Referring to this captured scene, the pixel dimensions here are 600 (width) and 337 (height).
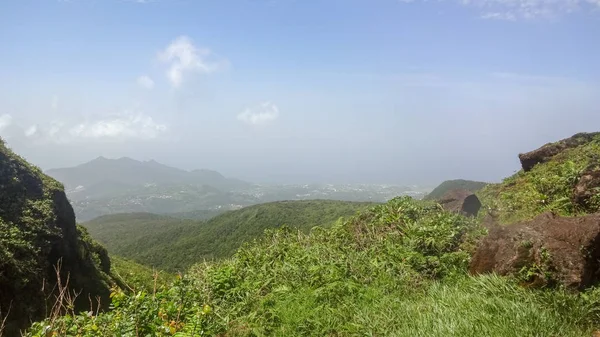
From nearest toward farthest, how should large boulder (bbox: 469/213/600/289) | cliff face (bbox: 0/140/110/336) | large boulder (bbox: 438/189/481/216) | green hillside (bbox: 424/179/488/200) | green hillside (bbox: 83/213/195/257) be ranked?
large boulder (bbox: 469/213/600/289) → cliff face (bbox: 0/140/110/336) → large boulder (bbox: 438/189/481/216) → green hillside (bbox: 424/179/488/200) → green hillside (bbox: 83/213/195/257)

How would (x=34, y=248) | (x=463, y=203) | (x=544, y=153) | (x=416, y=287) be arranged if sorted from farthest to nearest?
(x=544, y=153) → (x=34, y=248) → (x=463, y=203) → (x=416, y=287)

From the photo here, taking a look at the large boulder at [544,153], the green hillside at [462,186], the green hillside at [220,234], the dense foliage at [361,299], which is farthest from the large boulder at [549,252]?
the green hillside at [220,234]

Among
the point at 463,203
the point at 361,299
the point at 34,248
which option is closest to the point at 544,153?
the point at 463,203

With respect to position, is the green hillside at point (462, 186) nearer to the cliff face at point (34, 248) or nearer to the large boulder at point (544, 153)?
the large boulder at point (544, 153)

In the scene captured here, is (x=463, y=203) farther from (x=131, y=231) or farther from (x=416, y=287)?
(x=131, y=231)

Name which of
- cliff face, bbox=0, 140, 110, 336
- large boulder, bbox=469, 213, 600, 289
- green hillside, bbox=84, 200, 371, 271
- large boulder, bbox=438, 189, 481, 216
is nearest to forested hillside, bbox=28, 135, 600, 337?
large boulder, bbox=469, 213, 600, 289

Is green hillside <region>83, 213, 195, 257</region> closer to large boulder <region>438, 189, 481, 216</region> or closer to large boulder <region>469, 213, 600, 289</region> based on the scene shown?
large boulder <region>438, 189, 481, 216</region>
